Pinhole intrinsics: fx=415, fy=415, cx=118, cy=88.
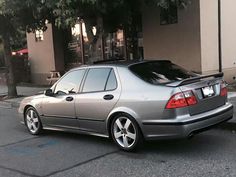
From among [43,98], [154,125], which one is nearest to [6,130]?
[43,98]

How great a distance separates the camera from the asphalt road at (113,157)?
567cm

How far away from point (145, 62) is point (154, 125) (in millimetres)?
1414

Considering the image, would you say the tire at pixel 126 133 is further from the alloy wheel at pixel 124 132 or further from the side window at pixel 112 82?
the side window at pixel 112 82

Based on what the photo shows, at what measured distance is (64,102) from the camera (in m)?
7.69

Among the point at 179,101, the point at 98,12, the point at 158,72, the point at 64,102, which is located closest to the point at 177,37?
the point at 98,12

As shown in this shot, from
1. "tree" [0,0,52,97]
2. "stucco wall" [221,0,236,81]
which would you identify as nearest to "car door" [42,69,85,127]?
"tree" [0,0,52,97]

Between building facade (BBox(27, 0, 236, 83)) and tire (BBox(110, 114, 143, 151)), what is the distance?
7.30 meters

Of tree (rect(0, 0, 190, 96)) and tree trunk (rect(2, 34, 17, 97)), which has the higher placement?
tree (rect(0, 0, 190, 96))

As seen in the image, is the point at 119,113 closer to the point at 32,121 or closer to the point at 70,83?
the point at 70,83

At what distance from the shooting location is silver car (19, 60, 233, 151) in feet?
20.1

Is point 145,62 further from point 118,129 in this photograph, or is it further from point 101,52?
point 101,52

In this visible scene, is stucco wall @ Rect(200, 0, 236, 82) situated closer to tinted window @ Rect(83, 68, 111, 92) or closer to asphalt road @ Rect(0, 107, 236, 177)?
asphalt road @ Rect(0, 107, 236, 177)

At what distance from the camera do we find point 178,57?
14.1 m

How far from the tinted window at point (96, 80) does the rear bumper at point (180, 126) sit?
4.05 ft
